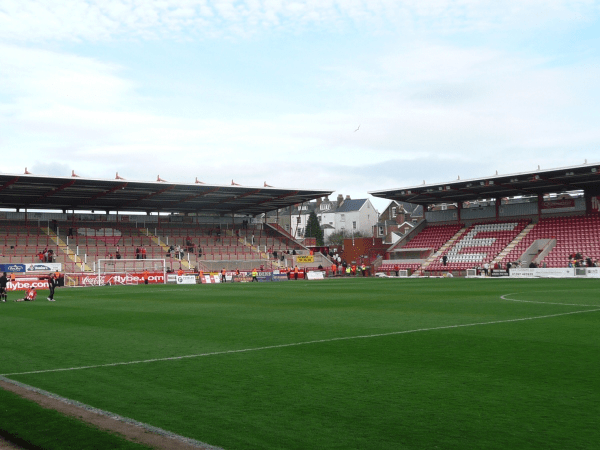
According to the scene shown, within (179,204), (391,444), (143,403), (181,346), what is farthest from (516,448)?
(179,204)

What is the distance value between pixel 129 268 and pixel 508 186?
36.6 meters

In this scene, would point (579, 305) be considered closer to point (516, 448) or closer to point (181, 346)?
point (181, 346)

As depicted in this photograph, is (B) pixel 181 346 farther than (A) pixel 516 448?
Yes

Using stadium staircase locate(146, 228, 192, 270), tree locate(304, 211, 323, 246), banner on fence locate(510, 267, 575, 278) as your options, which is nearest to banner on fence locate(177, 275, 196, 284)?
stadium staircase locate(146, 228, 192, 270)

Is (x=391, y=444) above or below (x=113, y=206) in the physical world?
below

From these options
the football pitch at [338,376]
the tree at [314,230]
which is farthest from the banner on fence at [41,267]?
the tree at [314,230]

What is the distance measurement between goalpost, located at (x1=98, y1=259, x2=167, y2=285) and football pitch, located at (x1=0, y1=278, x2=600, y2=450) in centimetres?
Result: 3369

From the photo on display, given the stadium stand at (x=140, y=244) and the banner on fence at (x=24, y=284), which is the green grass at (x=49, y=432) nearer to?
the banner on fence at (x=24, y=284)

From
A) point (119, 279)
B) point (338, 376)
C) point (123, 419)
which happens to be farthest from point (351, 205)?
point (123, 419)

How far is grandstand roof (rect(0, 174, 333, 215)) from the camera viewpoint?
169 feet

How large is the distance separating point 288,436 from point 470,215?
215 ft

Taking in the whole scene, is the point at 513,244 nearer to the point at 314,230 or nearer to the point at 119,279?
the point at 119,279

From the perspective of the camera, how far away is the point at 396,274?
6250cm

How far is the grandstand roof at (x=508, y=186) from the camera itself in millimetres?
52406
